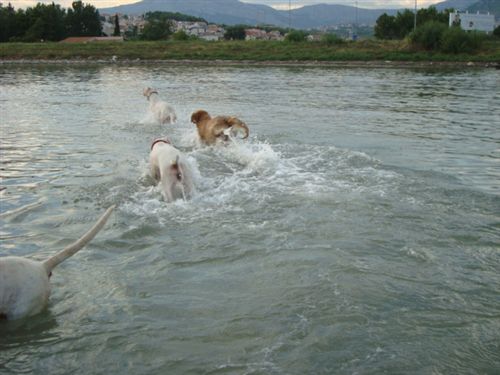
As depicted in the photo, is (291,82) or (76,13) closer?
(291,82)

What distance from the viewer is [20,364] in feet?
13.0

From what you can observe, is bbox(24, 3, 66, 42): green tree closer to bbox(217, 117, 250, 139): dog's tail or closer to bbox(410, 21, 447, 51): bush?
bbox(410, 21, 447, 51): bush

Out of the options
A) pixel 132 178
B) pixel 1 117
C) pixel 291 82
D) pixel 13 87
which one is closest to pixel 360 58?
pixel 291 82

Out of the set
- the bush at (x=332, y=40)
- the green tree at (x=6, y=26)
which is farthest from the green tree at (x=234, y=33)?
the bush at (x=332, y=40)

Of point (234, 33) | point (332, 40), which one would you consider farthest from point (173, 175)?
point (234, 33)

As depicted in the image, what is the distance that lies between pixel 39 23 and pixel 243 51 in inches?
2237

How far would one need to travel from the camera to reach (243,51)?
60.4 m

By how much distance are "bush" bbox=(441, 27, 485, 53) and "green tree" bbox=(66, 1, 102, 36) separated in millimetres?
83583

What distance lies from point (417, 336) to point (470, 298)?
897 millimetres

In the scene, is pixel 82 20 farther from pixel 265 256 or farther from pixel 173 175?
pixel 265 256

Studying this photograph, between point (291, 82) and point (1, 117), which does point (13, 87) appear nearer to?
point (1, 117)

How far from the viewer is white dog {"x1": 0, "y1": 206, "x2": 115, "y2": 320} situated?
4301mm

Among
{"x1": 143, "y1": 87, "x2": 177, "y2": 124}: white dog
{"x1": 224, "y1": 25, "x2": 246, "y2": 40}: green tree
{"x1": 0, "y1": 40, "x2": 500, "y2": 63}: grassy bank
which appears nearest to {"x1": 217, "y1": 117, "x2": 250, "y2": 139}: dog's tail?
{"x1": 143, "y1": 87, "x2": 177, "y2": 124}: white dog

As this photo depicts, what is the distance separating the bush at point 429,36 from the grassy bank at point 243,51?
140 cm
